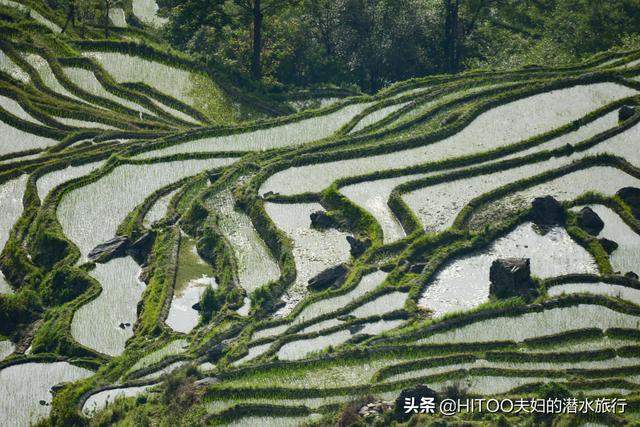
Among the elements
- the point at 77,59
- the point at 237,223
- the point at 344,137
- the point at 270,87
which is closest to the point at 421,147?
the point at 344,137

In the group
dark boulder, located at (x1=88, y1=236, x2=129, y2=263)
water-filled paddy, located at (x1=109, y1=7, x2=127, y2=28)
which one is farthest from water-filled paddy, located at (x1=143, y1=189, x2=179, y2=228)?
Result: water-filled paddy, located at (x1=109, y1=7, x2=127, y2=28)

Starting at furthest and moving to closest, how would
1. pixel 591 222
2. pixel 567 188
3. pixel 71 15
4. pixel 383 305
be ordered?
pixel 71 15 → pixel 567 188 → pixel 591 222 → pixel 383 305

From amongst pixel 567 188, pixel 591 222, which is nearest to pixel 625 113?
pixel 567 188

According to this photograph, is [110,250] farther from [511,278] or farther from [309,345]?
[511,278]

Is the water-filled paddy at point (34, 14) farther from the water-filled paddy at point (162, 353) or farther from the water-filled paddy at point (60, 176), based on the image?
the water-filled paddy at point (162, 353)

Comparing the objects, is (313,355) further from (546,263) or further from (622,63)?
(622,63)

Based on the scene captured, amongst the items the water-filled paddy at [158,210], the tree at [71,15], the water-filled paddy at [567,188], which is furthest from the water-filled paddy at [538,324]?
the tree at [71,15]
